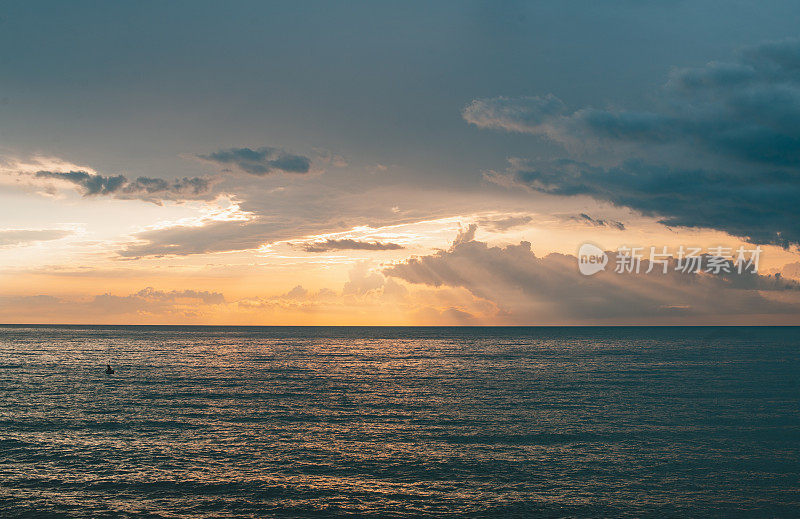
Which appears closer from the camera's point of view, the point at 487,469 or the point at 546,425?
the point at 487,469

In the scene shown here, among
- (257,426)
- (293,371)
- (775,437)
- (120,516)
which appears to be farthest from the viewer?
(293,371)

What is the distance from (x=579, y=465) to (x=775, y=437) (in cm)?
2116

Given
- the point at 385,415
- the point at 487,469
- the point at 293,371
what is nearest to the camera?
the point at 487,469

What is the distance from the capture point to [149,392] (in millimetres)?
75688

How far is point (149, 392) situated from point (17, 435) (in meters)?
26.9

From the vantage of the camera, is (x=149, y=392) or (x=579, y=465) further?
(x=149, y=392)

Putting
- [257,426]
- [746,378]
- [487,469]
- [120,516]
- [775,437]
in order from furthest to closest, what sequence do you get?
[746,378]
[257,426]
[775,437]
[487,469]
[120,516]

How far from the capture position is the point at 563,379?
303ft

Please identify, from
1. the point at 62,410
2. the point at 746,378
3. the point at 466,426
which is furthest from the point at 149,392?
the point at 746,378

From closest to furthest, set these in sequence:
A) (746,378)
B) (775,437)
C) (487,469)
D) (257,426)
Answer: (487,469)
(775,437)
(257,426)
(746,378)

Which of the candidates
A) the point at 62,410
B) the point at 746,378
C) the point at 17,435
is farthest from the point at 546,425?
the point at 746,378

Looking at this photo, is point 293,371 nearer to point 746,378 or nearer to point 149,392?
point 149,392

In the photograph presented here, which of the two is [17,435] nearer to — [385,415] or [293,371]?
[385,415]

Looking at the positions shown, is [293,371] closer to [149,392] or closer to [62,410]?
[149,392]
